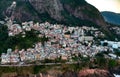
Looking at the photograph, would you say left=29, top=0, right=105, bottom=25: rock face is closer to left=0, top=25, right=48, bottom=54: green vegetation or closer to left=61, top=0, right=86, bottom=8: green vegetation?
left=61, top=0, right=86, bottom=8: green vegetation

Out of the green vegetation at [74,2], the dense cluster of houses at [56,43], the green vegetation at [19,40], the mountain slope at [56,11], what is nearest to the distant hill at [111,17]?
the mountain slope at [56,11]

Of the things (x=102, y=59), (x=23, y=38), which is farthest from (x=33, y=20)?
(x=102, y=59)

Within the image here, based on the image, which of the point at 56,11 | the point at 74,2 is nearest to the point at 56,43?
the point at 56,11

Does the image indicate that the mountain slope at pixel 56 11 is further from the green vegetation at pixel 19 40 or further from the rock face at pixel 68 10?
the green vegetation at pixel 19 40

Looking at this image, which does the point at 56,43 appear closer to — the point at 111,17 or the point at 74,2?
the point at 74,2

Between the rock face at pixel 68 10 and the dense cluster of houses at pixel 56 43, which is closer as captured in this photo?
the dense cluster of houses at pixel 56 43

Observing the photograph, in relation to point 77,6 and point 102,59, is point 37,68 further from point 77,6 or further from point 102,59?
point 77,6
